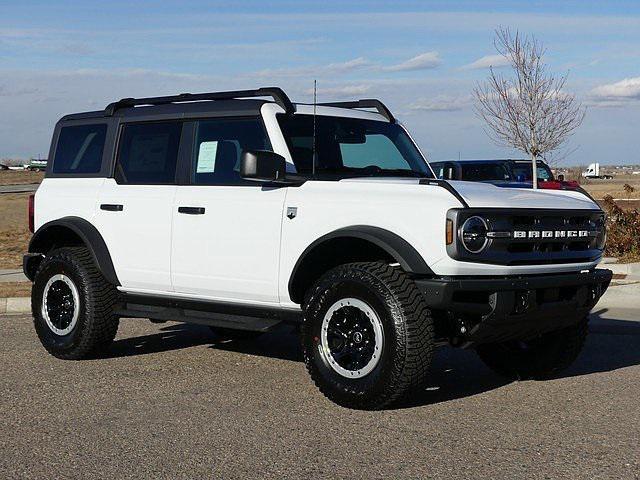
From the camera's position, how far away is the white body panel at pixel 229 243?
23.4 feet

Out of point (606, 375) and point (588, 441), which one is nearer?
point (588, 441)

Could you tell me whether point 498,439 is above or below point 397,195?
below

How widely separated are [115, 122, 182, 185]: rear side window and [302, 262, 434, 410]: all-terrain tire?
1.92 meters

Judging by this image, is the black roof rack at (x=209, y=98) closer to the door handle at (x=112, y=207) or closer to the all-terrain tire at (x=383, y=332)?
the door handle at (x=112, y=207)

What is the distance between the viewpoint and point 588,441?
18.9 feet

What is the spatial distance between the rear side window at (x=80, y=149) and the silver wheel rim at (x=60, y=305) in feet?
3.11

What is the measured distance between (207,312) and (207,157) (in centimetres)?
116

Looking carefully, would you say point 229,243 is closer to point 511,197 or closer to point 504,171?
point 511,197

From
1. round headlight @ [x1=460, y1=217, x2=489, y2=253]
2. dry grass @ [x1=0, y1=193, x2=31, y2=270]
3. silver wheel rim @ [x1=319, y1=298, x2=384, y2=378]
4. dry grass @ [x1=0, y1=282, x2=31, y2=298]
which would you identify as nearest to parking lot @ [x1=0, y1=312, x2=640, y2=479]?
silver wheel rim @ [x1=319, y1=298, x2=384, y2=378]

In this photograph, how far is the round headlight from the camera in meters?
6.19

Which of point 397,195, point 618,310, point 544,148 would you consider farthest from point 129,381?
point 544,148

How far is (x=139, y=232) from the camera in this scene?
796cm

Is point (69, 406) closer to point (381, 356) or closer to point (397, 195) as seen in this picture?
point (381, 356)

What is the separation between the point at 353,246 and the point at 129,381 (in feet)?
6.57
